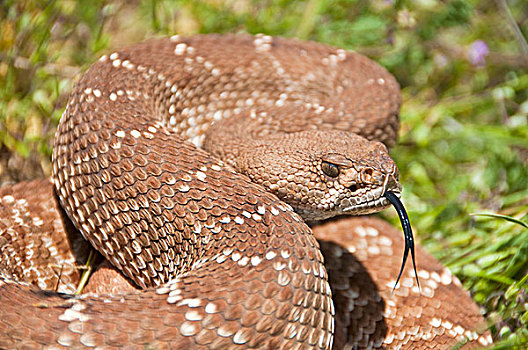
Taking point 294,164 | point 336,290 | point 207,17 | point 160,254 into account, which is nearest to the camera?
point 160,254

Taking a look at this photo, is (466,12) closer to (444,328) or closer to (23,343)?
(444,328)

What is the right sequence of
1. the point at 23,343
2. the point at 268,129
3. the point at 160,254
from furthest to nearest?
the point at 268,129
the point at 160,254
the point at 23,343

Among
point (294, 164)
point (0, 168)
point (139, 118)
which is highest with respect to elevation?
point (139, 118)

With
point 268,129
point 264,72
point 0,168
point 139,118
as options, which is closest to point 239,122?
point 268,129

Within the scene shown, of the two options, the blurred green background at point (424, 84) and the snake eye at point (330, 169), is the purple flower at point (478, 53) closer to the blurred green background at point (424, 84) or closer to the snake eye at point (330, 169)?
the blurred green background at point (424, 84)

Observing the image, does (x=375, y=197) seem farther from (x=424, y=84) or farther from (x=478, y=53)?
(x=478, y=53)

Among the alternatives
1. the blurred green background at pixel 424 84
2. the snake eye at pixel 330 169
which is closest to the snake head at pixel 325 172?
the snake eye at pixel 330 169
